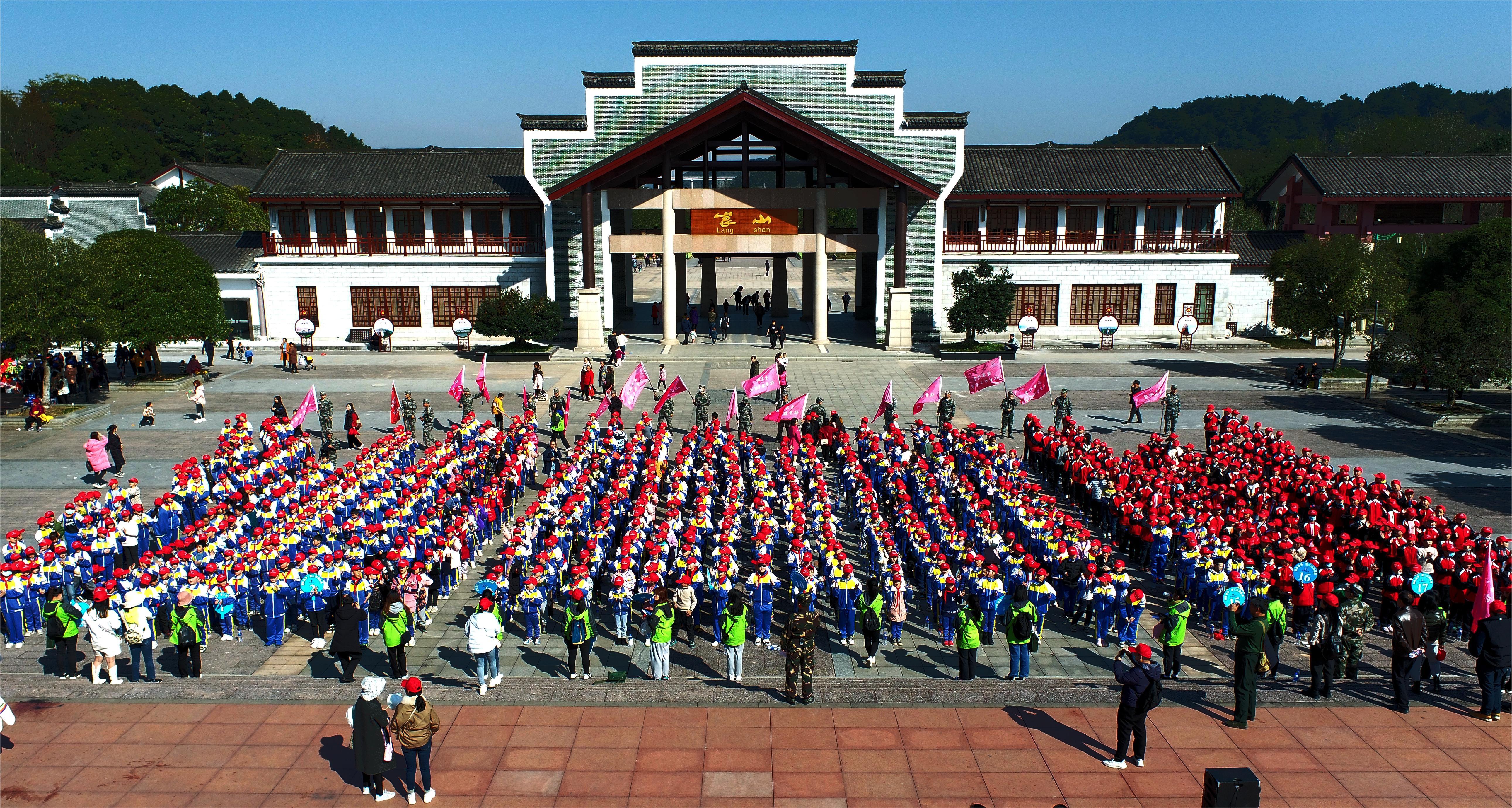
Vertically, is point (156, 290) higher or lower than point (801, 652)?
higher

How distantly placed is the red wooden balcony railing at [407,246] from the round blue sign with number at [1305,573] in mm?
38868

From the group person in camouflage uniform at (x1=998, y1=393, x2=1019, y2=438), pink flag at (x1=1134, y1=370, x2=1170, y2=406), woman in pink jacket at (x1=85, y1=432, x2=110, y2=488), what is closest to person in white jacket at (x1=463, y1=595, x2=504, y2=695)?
woman in pink jacket at (x1=85, y1=432, x2=110, y2=488)

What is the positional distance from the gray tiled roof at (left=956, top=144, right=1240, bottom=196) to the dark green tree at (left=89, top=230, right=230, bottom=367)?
3322 cm

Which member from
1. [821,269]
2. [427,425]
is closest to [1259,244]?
[821,269]

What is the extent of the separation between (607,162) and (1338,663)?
111ft

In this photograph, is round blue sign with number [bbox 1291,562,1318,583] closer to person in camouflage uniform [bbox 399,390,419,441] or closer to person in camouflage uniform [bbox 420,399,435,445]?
person in camouflage uniform [bbox 399,390,419,441]

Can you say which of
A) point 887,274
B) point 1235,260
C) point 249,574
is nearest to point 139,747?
point 249,574

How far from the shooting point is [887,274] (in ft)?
148

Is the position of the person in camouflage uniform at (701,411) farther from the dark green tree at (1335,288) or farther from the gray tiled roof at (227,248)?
the gray tiled roof at (227,248)

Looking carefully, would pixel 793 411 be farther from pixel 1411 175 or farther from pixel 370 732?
pixel 1411 175

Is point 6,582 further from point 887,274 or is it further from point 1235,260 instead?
point 1235,260

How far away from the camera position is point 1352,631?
45.1 feet

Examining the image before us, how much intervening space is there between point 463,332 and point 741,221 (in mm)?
13213

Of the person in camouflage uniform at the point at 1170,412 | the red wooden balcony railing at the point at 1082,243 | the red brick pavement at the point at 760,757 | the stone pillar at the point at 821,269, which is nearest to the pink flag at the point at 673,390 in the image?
the person in camouflage uniform at the point at 1170,412
